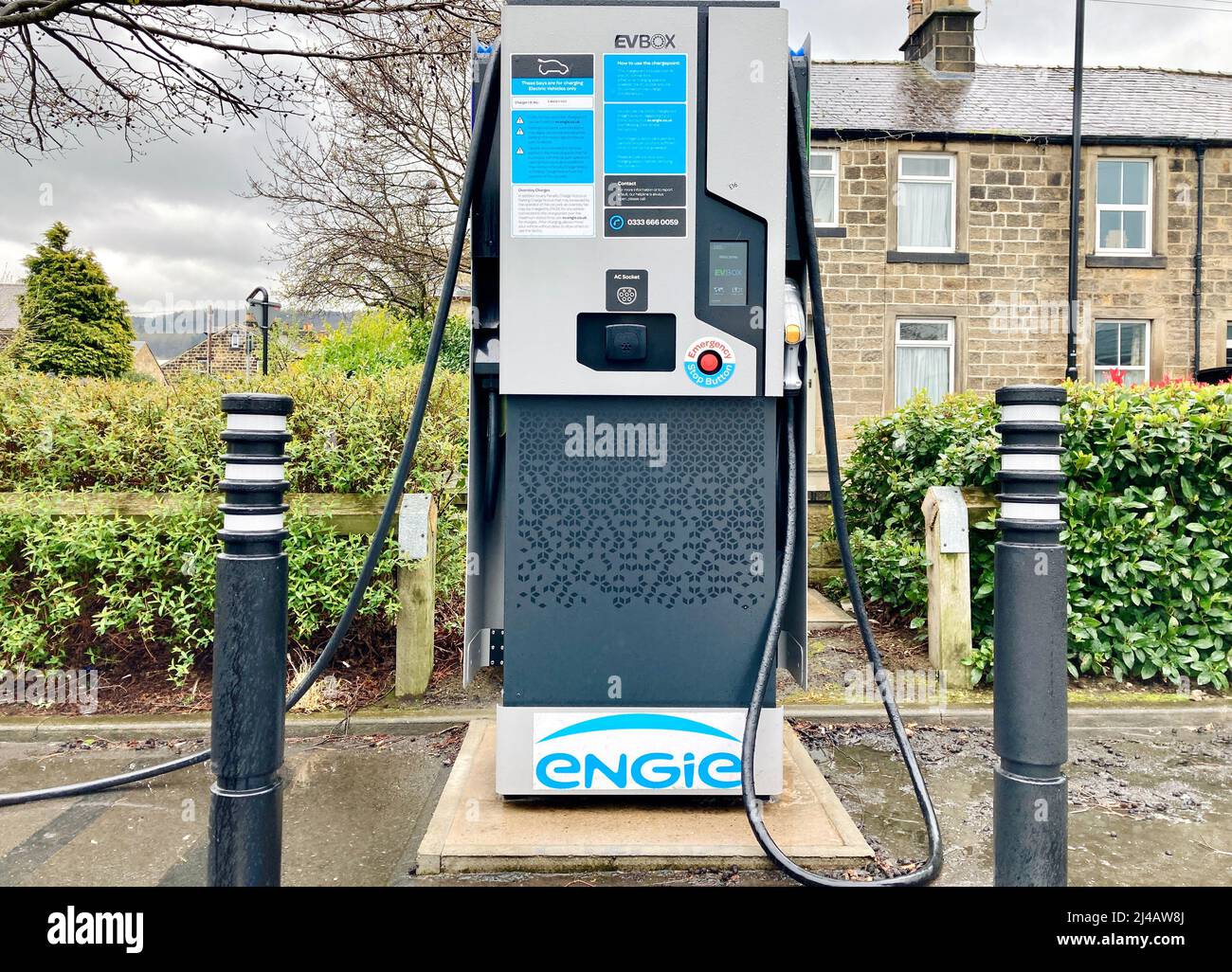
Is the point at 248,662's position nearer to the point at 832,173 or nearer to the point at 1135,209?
the point at 832,173

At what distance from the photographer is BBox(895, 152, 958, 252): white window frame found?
1370cm

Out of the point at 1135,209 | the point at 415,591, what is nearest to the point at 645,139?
the point at 415,591

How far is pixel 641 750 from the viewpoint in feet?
7.97

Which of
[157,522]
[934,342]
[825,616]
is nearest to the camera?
[157,522]

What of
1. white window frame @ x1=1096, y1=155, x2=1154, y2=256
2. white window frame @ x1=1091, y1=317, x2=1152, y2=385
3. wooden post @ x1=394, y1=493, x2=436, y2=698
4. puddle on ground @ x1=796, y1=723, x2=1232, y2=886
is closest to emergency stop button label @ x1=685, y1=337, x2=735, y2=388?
puddle on ground @ x1=796, y1=723, x2=1232, y2=886

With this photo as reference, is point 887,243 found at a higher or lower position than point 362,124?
Result: lower

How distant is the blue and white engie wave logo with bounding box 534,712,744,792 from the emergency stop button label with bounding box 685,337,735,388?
985 millimetres

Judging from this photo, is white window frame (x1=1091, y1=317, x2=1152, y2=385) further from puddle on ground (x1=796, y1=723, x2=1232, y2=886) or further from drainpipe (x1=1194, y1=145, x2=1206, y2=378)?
puddle on ground (x1=796, y1=723, x2=1232, y2=886)

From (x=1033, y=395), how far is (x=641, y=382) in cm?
106

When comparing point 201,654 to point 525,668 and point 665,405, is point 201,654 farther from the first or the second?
point 665,405

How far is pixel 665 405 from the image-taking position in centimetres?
247

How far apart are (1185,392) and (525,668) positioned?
11.7 feet
